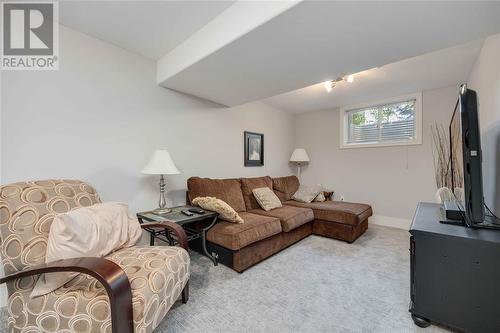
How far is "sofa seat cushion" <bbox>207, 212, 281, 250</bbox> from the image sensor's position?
209cm

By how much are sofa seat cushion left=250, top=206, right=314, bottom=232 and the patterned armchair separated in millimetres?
1441

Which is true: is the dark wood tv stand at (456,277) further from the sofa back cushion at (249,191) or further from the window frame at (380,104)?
the window frame at (380,104)

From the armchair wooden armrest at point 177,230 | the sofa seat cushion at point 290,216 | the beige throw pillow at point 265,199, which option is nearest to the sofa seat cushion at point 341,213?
the sofa seat cushion at point 290,216

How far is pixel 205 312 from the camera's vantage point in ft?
5.11

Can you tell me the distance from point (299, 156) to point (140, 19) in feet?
11.4

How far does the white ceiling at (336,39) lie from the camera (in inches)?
50.5

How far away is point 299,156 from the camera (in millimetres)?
4465

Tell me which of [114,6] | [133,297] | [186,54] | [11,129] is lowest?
[133,297]

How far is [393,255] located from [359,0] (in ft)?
8.56

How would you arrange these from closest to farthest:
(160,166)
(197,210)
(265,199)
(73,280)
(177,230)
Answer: (73,280) → (177,230) → (160,166) → (197,210) → (265,199)

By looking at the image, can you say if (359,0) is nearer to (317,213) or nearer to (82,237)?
(82,237)

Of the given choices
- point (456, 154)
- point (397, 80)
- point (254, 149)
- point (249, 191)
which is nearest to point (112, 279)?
point (249, 191)

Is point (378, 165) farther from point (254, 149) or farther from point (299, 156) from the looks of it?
point (254, 149)

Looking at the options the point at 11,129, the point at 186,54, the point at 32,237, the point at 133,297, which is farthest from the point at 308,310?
the point at 11,129
